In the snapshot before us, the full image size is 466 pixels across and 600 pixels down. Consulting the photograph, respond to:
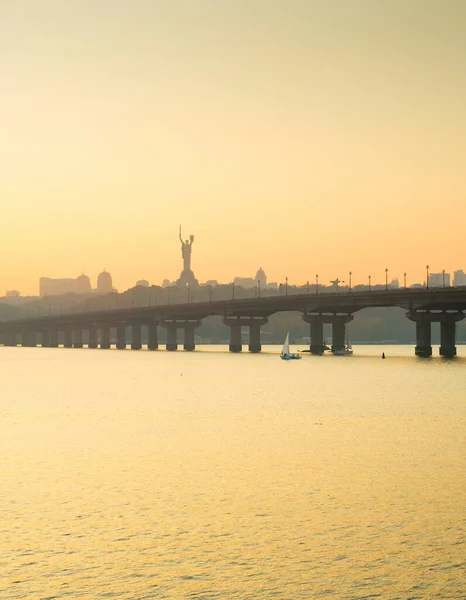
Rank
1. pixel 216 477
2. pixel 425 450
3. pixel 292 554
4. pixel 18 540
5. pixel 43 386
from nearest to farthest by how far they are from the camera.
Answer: pixel 292 554, pixel 18 540, pixel 216 477, pixel 425 450, pixel 43 386

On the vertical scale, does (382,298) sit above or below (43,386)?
above

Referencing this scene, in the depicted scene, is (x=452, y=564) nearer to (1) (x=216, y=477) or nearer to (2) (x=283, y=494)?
(2) (x=283, y=494)

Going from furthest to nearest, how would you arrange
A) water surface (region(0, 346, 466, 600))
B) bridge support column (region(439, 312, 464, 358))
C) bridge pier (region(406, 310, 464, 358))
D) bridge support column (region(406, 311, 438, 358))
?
bridge support column (region(439, 312, 464, 358)) < bridge pier (region(406, 310, 464, 358)) < bridge support column (region(406, 311, 438, 358)) < water surface (region(0, 346, 466, 600))

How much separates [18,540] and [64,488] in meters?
8.33

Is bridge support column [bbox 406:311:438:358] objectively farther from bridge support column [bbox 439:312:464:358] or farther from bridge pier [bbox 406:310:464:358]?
bridge support column [bbox 439:312:464:358]

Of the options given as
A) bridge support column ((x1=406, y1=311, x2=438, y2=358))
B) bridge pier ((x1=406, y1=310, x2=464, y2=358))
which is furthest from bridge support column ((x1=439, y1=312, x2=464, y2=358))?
bridge support column ((x1=406, y1=311, x2=438, y2=358))

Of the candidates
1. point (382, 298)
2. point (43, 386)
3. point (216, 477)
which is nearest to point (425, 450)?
point (216, 477)

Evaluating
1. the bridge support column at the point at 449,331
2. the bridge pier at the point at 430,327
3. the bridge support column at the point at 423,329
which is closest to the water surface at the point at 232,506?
the bridge support column at the point at 423,329

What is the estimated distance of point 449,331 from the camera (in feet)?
627

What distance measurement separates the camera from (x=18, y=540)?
84.6 ft

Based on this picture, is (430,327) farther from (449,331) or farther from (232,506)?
(232,506)

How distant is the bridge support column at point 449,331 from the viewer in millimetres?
183500

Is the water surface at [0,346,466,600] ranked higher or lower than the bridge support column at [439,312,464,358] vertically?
lower

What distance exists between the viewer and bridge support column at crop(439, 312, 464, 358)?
602ft
